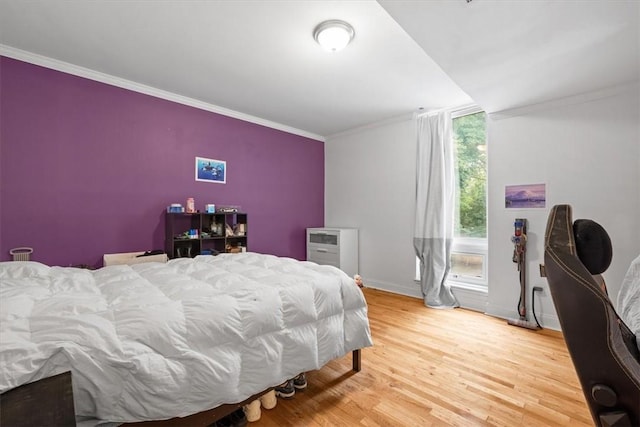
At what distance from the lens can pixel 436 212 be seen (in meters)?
3.45

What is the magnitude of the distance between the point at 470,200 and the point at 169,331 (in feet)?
11.2

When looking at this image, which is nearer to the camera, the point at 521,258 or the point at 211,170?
the point at 521,258

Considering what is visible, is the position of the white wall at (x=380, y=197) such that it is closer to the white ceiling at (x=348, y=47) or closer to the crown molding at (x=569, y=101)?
the white ceiling at (x=348, y=47)

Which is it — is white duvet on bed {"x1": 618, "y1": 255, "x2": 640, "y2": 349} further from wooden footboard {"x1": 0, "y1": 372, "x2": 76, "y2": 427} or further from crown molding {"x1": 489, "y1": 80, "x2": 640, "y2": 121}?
crown molding {"x1": 489, "y1": 80, "x2": 640, "y2": 121}

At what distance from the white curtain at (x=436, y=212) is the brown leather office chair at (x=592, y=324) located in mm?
2742

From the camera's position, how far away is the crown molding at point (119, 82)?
2324 mm

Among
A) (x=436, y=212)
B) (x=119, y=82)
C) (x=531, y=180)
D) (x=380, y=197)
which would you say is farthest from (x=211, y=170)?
(x=531, y=180)

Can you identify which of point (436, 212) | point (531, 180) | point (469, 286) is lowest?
point (469, 286)

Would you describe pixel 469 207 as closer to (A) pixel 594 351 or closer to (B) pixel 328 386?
(B) pixel 328 386

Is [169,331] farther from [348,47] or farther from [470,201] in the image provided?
[470,201]

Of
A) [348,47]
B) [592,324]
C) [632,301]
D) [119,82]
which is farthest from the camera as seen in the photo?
[119,82]

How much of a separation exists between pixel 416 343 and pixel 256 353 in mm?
1604

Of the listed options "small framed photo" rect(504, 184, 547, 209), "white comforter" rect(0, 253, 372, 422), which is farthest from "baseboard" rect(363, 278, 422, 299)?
"white comforter" rect(0, 253, 372, 422)

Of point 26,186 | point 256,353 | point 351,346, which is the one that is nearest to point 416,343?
A: point 351,346
